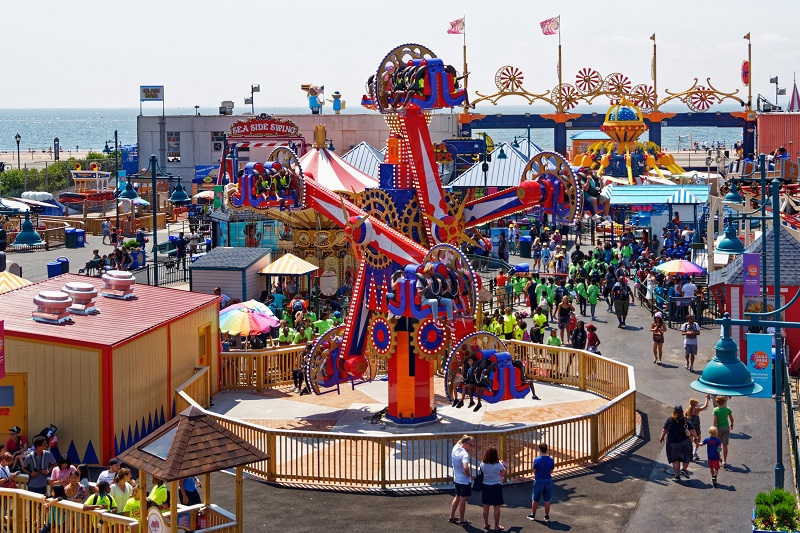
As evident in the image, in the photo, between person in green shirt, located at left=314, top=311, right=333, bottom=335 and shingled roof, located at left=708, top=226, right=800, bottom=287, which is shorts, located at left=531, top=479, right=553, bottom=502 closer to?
person in green shirt, located at left=314, top=311, right=333, bottom=335

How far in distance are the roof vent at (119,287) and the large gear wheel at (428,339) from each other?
5.95 metres

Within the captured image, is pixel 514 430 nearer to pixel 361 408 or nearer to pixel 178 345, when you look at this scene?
pixel 361 408

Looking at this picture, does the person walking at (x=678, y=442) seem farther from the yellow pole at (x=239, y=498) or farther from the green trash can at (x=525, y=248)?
the green trash can at (x=525, y=248)

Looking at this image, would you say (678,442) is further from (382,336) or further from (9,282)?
(9,282)

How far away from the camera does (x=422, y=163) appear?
22.0m

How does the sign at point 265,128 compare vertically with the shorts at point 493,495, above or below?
above

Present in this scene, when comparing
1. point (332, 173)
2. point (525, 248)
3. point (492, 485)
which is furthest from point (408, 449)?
point (525, 248)

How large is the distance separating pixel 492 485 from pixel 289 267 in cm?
1688

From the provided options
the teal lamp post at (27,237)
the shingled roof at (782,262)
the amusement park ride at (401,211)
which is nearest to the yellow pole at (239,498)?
the amusement park ride at (401,211)

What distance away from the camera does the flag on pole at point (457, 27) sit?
76.3m

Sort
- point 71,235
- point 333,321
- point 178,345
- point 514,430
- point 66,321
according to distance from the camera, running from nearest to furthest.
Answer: point 514,430
point 66,321
point 178,345
point 333,321
point 71,235

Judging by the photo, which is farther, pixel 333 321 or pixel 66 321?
pixel 333 321

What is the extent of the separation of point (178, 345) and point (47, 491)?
21.3ft

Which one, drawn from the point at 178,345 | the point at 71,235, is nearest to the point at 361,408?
the point at 178,345
